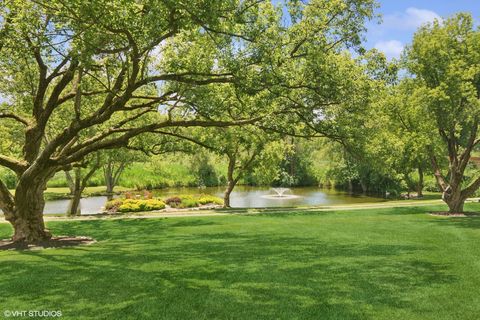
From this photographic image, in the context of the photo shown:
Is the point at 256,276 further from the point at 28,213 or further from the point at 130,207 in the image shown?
the point at 130,207

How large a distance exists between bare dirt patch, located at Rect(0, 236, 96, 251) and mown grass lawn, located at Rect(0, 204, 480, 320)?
887 millimetres

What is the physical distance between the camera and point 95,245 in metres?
14.7

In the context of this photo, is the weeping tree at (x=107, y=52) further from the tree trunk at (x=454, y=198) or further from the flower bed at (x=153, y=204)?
the tree trunk at (x=454, y=198)

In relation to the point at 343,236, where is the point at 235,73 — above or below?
above

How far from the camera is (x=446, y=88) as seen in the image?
2122cm

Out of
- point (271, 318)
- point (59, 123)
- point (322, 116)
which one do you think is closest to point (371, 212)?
point (322, 116)

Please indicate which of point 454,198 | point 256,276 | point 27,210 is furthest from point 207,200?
point 256,276

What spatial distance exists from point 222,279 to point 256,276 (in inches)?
30.4

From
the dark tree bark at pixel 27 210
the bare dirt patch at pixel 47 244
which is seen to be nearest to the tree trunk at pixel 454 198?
Result: the bare dirt patch at pixel 47 244

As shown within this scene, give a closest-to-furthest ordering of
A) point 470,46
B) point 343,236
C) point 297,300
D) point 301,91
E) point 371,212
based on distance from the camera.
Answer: point 297,300 < point 301,91 < point 343,236 < point 470,46 < point 371,212

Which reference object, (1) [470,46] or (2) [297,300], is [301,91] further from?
(1) [470,46]

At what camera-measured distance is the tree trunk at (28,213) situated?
14328 millimetres

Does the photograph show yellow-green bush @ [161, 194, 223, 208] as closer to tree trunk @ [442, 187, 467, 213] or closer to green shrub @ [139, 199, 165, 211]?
green shrub @ [139, 199, 165, 211]

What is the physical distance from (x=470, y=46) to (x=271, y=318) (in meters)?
20.5
